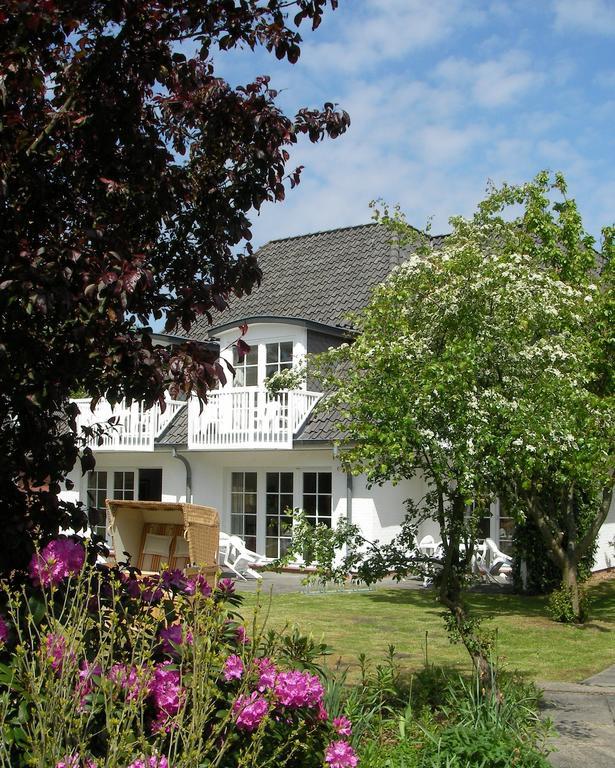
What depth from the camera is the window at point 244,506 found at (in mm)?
21844

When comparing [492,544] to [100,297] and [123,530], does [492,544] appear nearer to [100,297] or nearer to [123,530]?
[123,530]

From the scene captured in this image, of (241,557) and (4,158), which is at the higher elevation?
(4,158)

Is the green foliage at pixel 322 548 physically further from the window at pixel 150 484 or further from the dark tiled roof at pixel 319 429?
the window at pixel 150 484

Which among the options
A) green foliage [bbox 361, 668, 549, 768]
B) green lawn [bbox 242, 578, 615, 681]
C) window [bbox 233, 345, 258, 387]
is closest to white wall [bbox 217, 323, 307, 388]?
window [bbox 233, 345, 258, 387]

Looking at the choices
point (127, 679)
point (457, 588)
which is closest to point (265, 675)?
point (127, 679)

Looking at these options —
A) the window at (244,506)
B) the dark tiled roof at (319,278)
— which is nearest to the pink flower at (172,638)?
the dark tiled roof at (319,278)

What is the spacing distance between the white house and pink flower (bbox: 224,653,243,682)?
14.6m

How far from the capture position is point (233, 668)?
12.5 ft

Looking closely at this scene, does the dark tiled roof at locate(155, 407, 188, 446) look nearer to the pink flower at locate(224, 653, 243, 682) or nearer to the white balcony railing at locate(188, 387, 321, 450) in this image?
the white balcony railing at locate(188, 387, 321, 450)

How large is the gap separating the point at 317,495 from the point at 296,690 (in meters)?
16.8

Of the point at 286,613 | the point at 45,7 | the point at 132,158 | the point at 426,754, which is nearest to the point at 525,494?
the point at 286,613

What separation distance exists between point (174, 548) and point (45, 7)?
9424 mm

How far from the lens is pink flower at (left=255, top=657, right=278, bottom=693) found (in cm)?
377

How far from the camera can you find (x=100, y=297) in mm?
3742
